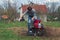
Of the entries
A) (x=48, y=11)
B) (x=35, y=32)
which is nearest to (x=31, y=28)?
(x=35, y=32)

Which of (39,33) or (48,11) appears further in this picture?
(48,11)

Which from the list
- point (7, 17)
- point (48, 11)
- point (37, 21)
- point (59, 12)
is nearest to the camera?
point (37, 21)

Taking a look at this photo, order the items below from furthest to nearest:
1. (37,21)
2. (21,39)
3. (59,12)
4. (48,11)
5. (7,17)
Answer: (59,12)
(48,11)
(7,17)
(37,21)
(21,39)

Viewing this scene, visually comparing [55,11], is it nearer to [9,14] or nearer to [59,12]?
[59,12]

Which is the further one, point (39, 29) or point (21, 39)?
point (39, 29)

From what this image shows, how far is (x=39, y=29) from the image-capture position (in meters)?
8.21

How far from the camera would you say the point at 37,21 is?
26.9 feet

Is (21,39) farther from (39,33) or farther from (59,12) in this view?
(59,12)

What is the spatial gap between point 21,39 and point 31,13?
1.60 metres

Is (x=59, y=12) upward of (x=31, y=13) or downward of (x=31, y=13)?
downward

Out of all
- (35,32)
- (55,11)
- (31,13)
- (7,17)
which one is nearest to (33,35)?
(35,32)

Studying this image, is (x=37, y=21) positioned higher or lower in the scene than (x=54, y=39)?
higher

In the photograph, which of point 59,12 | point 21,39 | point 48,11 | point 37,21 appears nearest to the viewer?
point 21,39

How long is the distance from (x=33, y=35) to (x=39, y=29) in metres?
0.35
